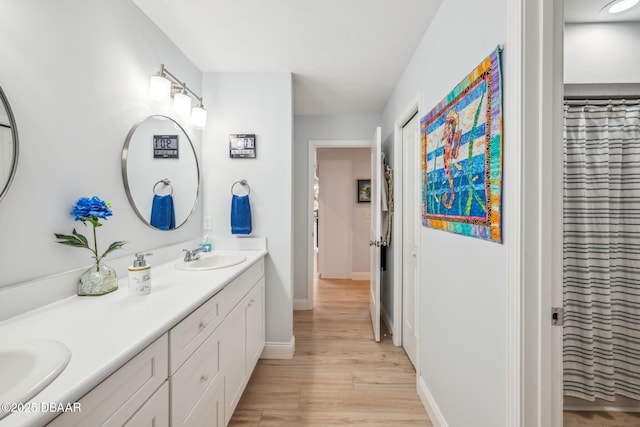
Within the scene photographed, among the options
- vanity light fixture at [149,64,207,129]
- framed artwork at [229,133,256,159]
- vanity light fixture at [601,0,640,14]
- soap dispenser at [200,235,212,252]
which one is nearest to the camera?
vanity light fixture at [601,0,640,14]

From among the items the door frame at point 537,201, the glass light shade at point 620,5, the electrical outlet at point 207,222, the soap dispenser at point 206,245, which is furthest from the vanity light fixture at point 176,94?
the glass light shade at point 620,5

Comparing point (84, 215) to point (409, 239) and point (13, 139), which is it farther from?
point (409, 239)

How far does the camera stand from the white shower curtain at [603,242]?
1.57 m

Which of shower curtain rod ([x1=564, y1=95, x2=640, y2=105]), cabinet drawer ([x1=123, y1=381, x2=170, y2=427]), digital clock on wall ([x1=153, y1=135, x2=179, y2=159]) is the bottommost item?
cabinet drawer ([x1=123, y1=381, x2=170, y2=427])

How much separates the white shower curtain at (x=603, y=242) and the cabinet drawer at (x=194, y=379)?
6.58ft

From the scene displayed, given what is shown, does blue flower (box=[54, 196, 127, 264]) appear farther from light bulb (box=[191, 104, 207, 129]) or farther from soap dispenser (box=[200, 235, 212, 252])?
light bulb (box=[191, 104, 207, 129])

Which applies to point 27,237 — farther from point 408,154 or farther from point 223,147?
point 408,154

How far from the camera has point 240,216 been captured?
222 cm

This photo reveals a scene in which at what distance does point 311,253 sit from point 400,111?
1969 millimetres

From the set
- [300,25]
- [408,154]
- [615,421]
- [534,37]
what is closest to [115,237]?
[300,25]

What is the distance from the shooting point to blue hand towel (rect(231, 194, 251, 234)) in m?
2.21

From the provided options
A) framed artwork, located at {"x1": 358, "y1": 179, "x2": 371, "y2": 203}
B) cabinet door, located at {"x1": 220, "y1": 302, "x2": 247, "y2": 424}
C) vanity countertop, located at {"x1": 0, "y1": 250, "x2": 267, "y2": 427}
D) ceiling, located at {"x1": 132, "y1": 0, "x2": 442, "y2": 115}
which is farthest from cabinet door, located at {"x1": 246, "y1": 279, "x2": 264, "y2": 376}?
framed artwork, located at {"x1": 358, "y1": 179, "x2": 371, "y2": 203}

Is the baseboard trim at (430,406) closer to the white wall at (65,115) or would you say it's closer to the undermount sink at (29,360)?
the undermount sink at (29,360)

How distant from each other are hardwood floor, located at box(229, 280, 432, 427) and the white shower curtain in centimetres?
110
